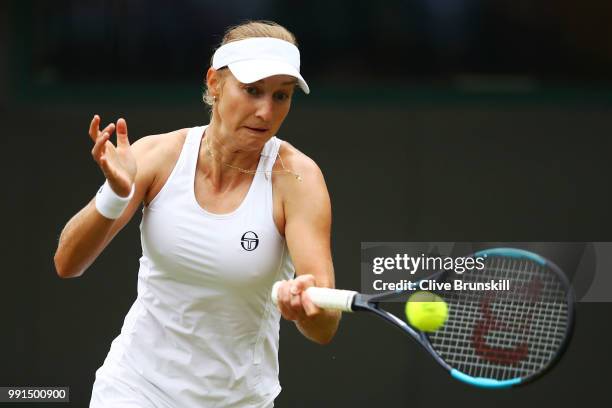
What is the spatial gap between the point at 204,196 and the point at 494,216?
6.94ft

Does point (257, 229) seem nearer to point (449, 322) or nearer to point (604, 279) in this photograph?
point (449, 322)

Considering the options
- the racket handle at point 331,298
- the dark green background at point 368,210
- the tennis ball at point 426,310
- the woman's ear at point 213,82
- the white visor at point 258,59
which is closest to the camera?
the racket handle at point 331,298

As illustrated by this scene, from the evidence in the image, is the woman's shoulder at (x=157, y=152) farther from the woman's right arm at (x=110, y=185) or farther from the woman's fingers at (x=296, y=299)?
the woman's fingers at (x=296, y=299)

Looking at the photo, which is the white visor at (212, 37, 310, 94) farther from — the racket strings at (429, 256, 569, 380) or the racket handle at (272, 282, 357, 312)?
the racket strings at (429, 256, 569, 380)

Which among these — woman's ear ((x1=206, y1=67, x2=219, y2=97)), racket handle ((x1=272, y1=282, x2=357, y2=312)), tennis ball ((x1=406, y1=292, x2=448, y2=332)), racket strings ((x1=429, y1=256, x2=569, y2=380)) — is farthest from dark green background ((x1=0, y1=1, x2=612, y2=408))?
racket handle ((x1=272, y1=282, x2=357, y2=312))

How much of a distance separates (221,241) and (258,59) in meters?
0.47

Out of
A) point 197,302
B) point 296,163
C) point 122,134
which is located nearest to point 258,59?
point 296,163

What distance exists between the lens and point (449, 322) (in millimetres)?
3043

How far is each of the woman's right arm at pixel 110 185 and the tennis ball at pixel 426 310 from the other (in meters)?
0.73

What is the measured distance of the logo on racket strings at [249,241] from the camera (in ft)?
10.2

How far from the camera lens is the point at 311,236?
306 cm

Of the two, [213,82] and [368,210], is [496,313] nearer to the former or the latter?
[213,82]

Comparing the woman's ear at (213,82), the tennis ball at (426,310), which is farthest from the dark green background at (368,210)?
the tennis ball at (426,310)

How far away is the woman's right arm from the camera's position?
9.61 ft
